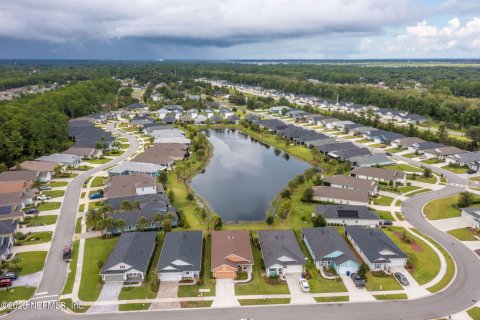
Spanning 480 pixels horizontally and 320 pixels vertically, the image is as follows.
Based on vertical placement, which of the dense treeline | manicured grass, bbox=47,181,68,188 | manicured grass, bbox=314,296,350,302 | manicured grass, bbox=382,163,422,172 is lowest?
manicured grass, bbox=314,296,350,302

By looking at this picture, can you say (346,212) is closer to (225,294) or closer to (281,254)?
(281,254)

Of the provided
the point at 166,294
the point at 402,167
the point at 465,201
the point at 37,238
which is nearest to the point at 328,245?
the point at 166,294

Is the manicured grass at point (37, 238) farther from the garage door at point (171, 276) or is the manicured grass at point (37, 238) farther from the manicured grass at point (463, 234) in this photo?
the manicured grass at point (463, 234)

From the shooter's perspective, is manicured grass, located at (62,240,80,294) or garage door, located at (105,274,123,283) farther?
garage door, located at (105,274,123,283)

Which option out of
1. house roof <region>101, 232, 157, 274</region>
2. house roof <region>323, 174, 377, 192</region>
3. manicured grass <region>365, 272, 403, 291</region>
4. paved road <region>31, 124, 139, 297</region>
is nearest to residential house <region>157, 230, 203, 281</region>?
house roof <region>101, 232, 157, 274</region>

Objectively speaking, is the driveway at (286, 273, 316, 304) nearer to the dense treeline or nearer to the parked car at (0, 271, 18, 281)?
the parked car at (0, 271, 18, 281)

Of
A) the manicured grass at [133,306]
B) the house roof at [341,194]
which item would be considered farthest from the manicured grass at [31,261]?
the house roof at [341,194]

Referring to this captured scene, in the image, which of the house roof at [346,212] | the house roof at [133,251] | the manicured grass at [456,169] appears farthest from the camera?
the manicured grass at [456,169]
